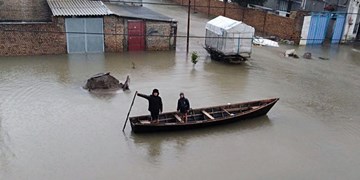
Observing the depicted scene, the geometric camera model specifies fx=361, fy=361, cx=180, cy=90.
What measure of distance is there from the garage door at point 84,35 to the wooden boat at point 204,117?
10732mm

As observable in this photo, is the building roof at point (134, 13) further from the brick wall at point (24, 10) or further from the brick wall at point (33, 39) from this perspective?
the brick wall at point (24, 10)

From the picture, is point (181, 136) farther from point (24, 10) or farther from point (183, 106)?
point (24, 10)

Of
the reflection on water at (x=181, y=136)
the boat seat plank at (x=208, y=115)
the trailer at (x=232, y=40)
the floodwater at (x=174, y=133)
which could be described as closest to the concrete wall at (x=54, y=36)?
the floodwater at (x=174, y=133)

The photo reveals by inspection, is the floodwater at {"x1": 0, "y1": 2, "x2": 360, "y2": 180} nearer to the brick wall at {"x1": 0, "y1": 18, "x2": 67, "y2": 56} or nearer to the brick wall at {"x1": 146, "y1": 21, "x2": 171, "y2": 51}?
the brick wall at {"x1": 0, "y1": 18, "x2": 67, "y2": 56}

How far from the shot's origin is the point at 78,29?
22.5 meters

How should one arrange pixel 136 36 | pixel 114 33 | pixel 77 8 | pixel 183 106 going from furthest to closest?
pixel 136 36
pixel 114 33
pixel 77 8
pixel 183 106

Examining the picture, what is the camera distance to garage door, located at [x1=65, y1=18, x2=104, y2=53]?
22.3 m

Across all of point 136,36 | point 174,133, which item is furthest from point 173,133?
point 136,36

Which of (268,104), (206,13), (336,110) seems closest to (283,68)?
(336,110)

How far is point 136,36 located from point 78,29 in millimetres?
3728

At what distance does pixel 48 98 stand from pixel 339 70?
55.4 ft

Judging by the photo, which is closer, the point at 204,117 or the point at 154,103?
the point at 154,103

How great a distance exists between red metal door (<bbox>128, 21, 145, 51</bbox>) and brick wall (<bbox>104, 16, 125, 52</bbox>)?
0.49 metres

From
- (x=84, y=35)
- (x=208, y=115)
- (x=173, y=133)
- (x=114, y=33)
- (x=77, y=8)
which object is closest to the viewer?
(x=173, y=133)
